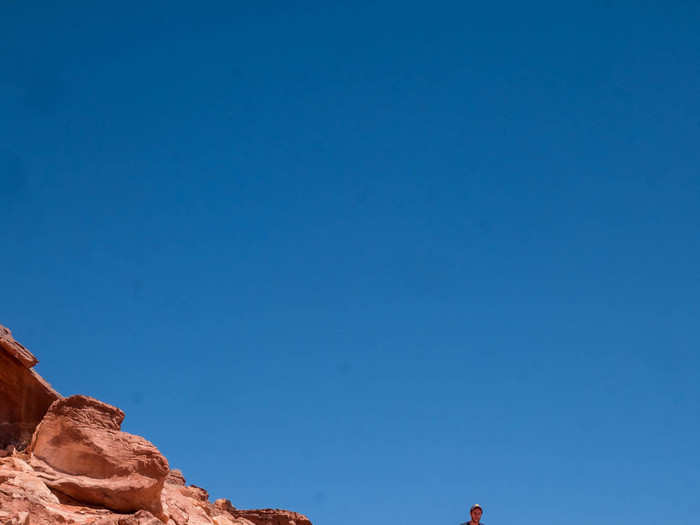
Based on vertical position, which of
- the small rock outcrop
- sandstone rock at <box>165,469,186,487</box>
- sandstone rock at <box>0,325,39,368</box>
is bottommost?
the small rock outcrop

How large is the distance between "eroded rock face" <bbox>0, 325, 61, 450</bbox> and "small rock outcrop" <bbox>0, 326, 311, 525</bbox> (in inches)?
1.0

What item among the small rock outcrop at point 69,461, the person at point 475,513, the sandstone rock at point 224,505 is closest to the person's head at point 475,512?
the person at point 475,513

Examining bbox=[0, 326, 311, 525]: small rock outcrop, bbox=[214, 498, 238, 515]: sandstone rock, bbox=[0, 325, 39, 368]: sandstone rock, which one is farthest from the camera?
bbox=[214, 498, 238, 515]: sandstone rock

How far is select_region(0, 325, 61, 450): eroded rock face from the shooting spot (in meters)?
23.3

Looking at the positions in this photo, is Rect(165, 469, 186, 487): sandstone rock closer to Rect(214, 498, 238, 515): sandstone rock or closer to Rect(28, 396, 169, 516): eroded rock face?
Rect(214, 498, 238, 515): sandstone rock

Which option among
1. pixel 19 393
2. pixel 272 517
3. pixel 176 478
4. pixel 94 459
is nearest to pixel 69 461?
pixel 94 459

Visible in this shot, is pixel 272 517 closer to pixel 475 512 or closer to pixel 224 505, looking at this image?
pixel 224 505

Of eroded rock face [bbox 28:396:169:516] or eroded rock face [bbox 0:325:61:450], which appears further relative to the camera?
eroded rock face [bbox 0:325:61:450]

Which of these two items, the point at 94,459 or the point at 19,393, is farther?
the point at 19,393

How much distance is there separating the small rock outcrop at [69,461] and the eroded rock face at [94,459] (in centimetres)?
2

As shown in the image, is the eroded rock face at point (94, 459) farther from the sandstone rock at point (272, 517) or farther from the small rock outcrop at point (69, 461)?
the sandstone rock at point (272, 517)

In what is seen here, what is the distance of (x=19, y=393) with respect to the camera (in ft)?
77.8

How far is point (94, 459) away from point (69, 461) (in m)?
0.60

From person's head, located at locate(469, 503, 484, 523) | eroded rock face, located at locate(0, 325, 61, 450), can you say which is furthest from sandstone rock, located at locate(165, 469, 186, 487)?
person's head, located at locate(469, 503, 484, 523)
